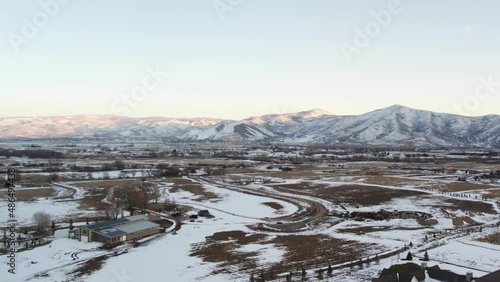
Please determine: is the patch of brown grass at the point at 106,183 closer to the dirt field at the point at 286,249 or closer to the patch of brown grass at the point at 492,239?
the dirt field at the point at 286,249

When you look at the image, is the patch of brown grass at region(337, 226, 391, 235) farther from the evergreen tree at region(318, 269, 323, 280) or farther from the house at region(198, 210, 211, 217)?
the house at region(198, 210, 211, 217)

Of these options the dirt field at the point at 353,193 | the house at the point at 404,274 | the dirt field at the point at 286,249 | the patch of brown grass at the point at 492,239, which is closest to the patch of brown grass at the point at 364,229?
the dirt field at the point at 286,249

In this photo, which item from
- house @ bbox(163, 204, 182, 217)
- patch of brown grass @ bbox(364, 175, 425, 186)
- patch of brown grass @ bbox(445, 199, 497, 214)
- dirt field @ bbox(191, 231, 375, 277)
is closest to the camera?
dirt field @ bbox(191, 231, 375, 277)

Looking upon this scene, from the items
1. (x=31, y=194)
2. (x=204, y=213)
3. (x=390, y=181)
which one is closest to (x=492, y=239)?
(x=204, y=213)

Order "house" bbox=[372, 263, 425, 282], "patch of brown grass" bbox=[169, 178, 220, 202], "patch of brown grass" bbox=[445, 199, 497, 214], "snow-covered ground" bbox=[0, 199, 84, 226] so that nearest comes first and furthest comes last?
"house" bbox=[372, 263, 425, 282], "snow-covered ground" bbox=[0, 199, 84, 226], "patch of brown grass" bbox=[445, 199, 497, 214], "patch of brown grass" bbox=[169, 178, 220, 202]

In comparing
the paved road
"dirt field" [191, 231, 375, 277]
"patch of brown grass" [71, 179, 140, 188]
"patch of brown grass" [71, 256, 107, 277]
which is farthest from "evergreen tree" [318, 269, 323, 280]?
"patch of brown grass" [71, 179, 140, 188]

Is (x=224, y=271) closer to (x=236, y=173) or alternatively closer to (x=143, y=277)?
(x=143, y=277)

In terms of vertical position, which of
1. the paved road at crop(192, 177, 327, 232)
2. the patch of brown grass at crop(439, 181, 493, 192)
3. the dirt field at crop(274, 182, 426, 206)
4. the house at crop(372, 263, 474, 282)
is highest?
the house at crop(372, 263, 474, 282)

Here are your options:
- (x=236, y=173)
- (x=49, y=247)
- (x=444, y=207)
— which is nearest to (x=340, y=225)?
(x=444, y=207)
